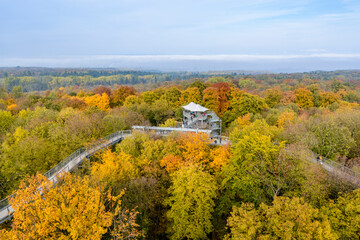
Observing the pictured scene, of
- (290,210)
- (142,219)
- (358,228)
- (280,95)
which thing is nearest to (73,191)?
(142,219)

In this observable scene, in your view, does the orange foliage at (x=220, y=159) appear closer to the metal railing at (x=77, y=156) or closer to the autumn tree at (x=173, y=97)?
the metal railing at (x=77, y=156)

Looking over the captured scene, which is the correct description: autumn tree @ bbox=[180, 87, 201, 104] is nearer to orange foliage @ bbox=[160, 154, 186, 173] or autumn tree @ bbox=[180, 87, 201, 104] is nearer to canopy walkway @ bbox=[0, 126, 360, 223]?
canopy walkway @ bbox=[0, 126, 360, 223]

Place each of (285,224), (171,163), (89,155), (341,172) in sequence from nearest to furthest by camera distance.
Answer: (285,224), (341,172), (171,163), (89,155)

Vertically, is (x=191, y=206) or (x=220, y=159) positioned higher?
(x=220, y=159)

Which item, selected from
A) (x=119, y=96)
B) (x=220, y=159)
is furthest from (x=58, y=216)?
(x=119, y=96)

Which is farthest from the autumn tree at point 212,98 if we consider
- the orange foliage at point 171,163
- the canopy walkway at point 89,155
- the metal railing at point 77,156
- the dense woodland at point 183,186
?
the orange foliage at point 171,163

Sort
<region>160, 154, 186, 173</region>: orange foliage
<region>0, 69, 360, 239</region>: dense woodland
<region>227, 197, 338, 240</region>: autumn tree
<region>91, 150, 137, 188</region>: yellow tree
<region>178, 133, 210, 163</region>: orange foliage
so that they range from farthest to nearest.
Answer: <region>178, 133, 210, 163</region>: orange foliage → <region>160, 154, 186, 173</region>: orange foliage → <region>91, 150, 137, 188</region>: yellow tree → <region>0, 69, 360, 239</region>: dense woodland → <region>227, 197, 338, 240</region>: autumn tree

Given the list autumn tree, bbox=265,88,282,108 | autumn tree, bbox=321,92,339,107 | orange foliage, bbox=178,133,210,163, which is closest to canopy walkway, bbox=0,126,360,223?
orange foliage, bbox=178,133,210,163

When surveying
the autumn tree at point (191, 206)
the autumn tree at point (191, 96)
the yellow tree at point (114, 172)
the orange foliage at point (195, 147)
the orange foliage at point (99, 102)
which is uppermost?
the autumn tree at point (191, 96)

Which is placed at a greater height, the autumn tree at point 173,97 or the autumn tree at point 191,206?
→ the autumn tree at point 173,97

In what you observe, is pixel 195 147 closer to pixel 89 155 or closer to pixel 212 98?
pixel 89 155
